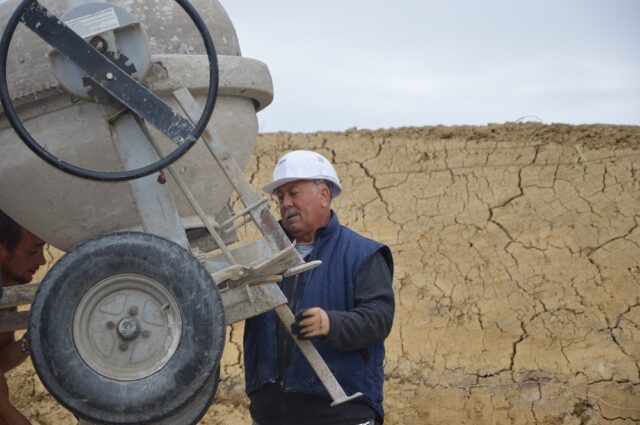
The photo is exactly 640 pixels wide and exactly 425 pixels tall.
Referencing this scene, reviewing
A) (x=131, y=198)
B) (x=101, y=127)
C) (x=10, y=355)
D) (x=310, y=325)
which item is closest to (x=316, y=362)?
(x=310, y=325)

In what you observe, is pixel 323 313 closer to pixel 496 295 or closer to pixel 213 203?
pixel 213 203

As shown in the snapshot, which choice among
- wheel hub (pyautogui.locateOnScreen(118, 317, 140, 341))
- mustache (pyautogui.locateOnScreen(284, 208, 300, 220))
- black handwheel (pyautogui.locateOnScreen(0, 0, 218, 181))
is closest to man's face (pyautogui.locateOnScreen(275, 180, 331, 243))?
mustache (pyautogui.locateOnScreen(284, 208, 300, 220))

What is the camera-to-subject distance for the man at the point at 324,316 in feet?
15.0

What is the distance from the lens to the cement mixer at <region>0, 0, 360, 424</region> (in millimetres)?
4016

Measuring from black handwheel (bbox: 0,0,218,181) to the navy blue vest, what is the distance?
0.90 metres

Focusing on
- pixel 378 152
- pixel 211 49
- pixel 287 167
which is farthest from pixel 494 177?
pixel 211 49

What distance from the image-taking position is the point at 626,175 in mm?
9328

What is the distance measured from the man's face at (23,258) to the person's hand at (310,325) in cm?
149

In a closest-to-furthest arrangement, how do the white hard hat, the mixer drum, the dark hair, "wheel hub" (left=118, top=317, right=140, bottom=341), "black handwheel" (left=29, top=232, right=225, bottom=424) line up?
"black handwheel" (left=29, top=232, right=225, bottom=424) → "wheel hub" (left=118, top=317, right=140, bottom=341) → the mixer drum → the white hard hat → the dark hair

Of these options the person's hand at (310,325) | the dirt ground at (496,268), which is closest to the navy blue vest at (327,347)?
the person's hand at (310,325)

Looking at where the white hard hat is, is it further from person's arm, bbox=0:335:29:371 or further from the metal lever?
person's arm, bbox=0:335:29:371

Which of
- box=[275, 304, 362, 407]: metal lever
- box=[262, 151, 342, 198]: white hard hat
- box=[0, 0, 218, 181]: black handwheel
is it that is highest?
box=[0, 0, 218, 181]: black handwheel

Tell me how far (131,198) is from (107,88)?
1.75 feet

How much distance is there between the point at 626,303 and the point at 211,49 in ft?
17.2
